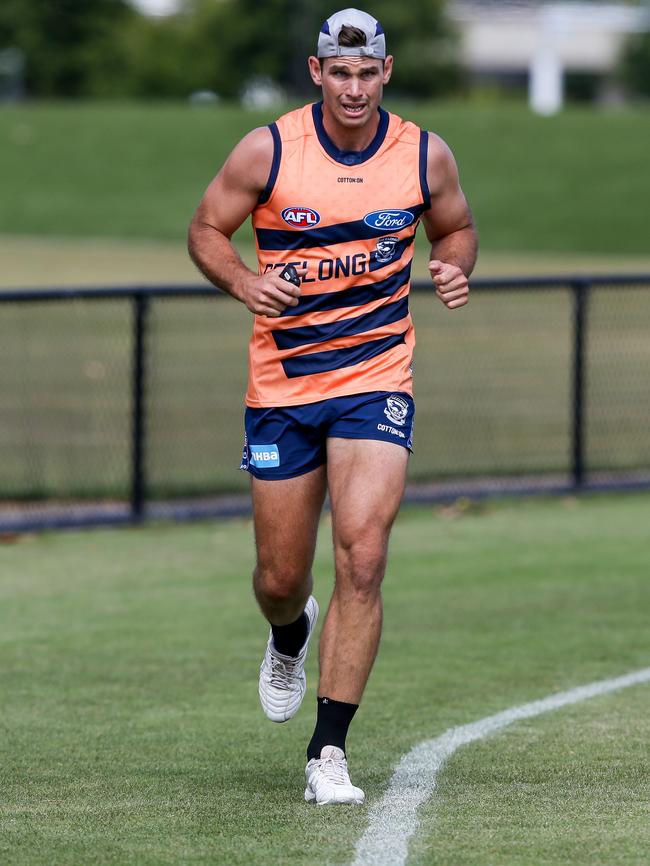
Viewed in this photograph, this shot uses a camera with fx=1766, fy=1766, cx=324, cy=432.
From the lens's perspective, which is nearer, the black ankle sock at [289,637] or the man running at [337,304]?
the man running at [337,304]

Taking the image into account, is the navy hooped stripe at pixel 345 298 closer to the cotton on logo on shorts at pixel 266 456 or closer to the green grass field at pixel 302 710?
the cotton on logo on shorts at pixel 266 456

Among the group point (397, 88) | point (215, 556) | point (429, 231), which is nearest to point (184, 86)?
point (397, 88)

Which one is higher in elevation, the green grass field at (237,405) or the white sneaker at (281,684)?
the white sneaker at (281,684)

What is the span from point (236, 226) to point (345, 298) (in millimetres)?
458

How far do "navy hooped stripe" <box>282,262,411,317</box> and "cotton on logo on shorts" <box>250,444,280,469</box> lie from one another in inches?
18.0

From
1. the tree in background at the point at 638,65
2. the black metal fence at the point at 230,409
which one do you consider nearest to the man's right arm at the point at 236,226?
the black metal fence at the point at 230,409

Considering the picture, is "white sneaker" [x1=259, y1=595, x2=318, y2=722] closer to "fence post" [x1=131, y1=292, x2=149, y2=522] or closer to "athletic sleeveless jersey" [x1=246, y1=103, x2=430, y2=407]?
"athletic sleeveless jersey" [x1=246, y1=103, x2=430, y2=407]

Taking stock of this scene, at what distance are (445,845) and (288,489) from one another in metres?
1.48

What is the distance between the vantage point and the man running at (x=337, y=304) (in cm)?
580

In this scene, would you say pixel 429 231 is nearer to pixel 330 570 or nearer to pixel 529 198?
pixel 330 570

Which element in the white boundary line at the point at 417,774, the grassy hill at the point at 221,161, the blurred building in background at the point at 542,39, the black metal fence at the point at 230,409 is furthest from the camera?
the blurred building in background at the point at 542,39

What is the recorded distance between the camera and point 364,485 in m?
5.83

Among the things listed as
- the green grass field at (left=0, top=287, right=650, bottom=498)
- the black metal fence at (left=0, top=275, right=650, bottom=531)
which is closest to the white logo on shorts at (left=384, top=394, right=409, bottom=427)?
the black metal fence at (left=0, top=275, right=650, bottom=531)

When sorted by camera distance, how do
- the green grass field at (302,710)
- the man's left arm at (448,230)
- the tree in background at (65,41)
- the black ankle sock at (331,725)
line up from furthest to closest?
the tree in background at (65,41), the man's left arm at (448,230), the black ankle sock at (331,725), the green grass field at (302,710)
